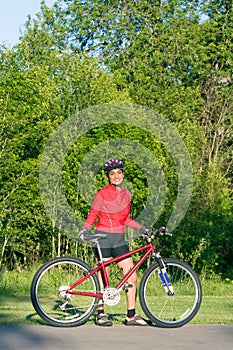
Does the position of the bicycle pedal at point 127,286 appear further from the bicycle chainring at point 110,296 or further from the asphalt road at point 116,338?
the asphalt road at point 116,338

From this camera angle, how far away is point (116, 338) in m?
7.33

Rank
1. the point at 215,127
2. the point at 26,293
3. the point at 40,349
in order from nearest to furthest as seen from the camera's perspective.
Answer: the point at 40,349
the point at 26,293
the point at 215,127

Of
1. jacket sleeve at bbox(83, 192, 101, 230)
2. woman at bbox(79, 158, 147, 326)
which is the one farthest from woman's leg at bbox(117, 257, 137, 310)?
jacket sleeve at bbox(83, 192, 101, 230)

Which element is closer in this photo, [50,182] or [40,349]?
[40,349]

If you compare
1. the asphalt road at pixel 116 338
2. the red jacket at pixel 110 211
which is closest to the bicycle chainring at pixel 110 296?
the asphalt road at pixel 116 338

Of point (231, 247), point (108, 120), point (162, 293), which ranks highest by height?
point (108, 120)

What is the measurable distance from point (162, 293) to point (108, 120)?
9147 millimetres

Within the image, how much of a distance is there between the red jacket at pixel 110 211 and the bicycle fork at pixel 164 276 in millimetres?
418

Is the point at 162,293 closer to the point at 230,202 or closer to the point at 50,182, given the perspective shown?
the point at 50,182

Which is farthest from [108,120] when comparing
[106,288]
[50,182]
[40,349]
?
[40,349]

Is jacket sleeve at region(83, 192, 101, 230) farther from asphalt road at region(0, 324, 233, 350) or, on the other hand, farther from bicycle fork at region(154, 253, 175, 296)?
asphalt road at region(0, 324, 233, 350)

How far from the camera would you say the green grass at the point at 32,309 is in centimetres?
855

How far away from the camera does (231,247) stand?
20469 mm

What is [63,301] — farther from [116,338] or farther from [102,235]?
[116,338]
